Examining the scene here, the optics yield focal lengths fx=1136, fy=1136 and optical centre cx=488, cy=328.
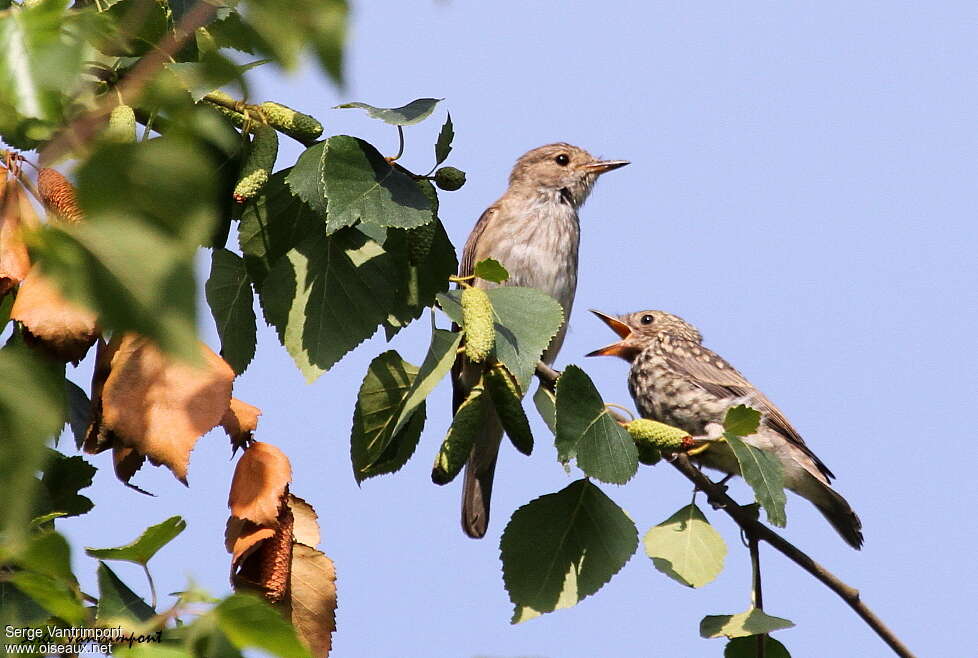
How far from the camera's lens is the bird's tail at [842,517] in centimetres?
686

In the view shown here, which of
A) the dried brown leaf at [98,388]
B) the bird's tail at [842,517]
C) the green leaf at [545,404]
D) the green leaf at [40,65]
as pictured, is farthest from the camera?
the bird's tail at [842,517]

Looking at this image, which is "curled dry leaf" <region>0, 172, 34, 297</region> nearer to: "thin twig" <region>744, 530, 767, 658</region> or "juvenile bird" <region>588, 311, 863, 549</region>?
"thin twig" <region>744, 530, 767, 658</region>

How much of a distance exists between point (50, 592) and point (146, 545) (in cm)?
49

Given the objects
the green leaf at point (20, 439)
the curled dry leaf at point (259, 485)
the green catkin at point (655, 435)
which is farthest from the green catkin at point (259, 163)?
the green leaf at point (20, 439)

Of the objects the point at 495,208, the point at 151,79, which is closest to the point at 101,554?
the point at 151,79

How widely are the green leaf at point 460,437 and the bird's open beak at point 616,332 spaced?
198 inches

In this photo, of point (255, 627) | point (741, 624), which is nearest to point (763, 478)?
point (741, 624)

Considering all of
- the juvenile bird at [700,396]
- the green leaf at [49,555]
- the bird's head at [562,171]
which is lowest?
the green leaf at [49,555]

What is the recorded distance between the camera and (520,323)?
3.21 metres

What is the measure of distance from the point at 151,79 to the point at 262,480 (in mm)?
1672

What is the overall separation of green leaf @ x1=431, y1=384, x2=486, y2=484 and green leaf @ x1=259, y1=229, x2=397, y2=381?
346 millimetres

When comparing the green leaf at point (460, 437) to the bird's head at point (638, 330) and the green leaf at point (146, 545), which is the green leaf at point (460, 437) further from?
the bird's head at point (638, 330)

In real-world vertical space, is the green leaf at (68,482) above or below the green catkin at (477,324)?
below

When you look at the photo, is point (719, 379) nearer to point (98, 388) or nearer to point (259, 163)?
point (259, 163)
